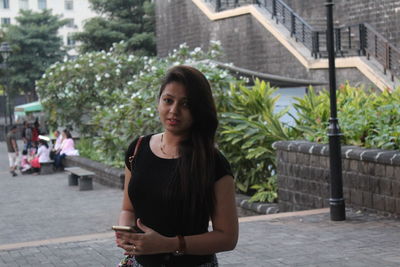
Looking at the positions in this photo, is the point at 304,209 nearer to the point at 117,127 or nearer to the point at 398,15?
the point at 117,127

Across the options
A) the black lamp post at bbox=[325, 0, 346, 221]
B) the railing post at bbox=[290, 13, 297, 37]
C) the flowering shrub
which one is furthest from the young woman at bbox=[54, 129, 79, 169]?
the black lamp post at bbox=[325, 0, 346, 221]

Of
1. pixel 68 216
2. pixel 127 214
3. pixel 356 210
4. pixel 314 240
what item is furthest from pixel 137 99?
pixel 127 214

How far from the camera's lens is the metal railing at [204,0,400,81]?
804 inches

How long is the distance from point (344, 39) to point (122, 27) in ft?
55.6

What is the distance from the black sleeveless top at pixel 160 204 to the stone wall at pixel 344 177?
19.2 feet

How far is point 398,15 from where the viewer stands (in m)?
Answer: 23.0

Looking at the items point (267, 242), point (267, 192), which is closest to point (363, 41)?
point (267, 192)

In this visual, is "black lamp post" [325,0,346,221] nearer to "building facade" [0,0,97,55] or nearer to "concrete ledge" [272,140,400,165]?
"concrete ledge" [272,140,400,165]

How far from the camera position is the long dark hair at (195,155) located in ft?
9.53

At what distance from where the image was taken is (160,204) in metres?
2.93

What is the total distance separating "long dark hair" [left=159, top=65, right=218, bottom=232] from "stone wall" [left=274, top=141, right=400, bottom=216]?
5.81m

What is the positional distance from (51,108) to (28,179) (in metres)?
4.66

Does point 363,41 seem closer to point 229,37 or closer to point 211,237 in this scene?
point 229,37

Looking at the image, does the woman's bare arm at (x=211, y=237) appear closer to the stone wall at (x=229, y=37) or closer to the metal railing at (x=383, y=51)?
the metal railing at (x=383, y=51)
